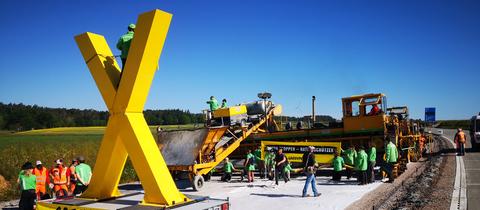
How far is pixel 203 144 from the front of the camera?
14203 millimetres

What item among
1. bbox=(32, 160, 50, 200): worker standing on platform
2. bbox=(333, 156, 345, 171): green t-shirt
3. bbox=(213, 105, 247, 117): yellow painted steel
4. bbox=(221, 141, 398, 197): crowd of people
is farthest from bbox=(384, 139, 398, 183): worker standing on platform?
bbox=(32, 160, 50, 200): worker standing on platform

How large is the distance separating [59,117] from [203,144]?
6168 cm

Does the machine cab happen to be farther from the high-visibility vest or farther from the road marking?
the high-visibility vest

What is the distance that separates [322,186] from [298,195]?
2086 mm

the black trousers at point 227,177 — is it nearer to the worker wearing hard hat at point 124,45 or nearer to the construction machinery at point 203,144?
the construction machinery at point 203,144

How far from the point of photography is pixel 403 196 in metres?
11.2

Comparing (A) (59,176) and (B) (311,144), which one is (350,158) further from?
(A) (59,176)

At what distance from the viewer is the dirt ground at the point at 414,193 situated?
9906 mm

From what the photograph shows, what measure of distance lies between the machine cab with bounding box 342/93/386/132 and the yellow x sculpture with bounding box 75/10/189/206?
11679 mm

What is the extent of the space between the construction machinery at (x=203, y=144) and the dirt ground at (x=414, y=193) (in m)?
5.76

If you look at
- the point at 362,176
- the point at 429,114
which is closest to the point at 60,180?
the point at 362,176

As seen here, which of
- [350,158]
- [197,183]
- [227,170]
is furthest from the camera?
[227,170]

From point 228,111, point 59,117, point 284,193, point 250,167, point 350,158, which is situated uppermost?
point 59,117

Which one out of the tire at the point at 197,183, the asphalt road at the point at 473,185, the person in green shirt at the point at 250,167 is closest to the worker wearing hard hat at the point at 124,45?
the tire at the point at 197,183
